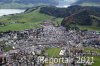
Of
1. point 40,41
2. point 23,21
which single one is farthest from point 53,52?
point 23,21

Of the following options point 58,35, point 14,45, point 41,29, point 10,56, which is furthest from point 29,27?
point 10,56

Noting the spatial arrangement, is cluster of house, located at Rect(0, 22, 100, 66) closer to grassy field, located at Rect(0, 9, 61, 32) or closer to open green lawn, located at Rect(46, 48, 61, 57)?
open green lawn, located at Rect(46, 48, 61, 57)

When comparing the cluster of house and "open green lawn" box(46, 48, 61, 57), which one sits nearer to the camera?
the cluster of house

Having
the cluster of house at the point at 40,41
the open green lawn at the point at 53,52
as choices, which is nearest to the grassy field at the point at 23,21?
the cluster of house at the point at 40,41

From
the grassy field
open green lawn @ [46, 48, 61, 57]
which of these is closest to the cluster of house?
open green lawn @ [46, 48, 61, 57]

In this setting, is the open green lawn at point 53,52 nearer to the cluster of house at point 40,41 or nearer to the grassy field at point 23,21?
the cluster of house at point 40,41
